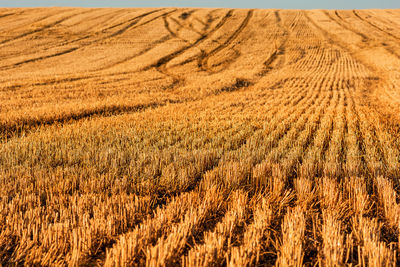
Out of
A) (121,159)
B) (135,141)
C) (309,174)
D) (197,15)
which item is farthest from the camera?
(197,15)

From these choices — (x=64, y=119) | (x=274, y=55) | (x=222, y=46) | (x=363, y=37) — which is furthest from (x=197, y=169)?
(x=363, y=37)

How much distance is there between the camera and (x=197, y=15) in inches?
1941

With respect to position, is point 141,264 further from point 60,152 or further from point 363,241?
point 60,152

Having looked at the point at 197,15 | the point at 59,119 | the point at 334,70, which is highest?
the point at 197,15

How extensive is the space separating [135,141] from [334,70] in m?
23.5

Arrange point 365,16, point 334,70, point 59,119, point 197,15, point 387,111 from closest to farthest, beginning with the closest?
point 59,119, point 387,111, point 334,70, point 197,15, point 365,16

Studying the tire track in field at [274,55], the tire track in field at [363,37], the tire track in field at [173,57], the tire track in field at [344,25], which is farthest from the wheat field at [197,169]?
the tire track in field at [344,25]

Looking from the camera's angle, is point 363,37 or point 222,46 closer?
point 222,46

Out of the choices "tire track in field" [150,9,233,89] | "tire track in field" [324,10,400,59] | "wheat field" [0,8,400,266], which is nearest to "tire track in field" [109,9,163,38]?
"tire track in field" [150,9,233,89]

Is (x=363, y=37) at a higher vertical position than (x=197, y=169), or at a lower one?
lower

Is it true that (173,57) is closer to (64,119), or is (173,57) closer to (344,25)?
(64,119)

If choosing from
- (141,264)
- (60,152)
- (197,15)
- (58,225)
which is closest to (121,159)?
(60,152)

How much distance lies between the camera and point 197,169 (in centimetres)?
505

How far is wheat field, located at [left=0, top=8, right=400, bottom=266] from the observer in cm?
282
